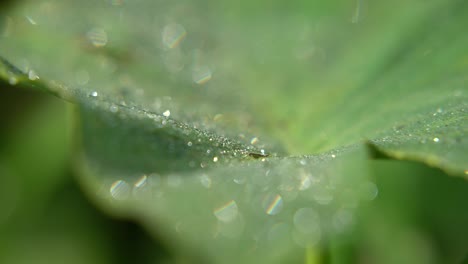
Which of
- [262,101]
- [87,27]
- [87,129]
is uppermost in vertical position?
[87,27]

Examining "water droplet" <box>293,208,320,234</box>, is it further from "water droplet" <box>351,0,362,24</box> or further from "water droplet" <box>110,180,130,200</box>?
"water droplet" <box>351,0,362,24</box>

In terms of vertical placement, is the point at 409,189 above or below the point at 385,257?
above

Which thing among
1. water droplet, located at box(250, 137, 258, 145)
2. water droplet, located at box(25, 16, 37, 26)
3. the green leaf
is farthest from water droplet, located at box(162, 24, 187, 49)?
water droplet, located at box(250, 137, 258, 145)

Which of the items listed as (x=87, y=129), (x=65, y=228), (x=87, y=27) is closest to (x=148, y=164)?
(x=87, y=129)

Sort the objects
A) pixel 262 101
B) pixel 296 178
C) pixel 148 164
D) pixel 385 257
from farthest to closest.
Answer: pixel 385 257
pixel 262 101
pixel 148 164
pixel 296 178

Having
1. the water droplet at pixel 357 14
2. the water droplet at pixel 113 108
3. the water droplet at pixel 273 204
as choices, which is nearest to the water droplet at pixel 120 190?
the water droplet at pixel 113 108

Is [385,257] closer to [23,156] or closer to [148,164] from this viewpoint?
[148,164]
